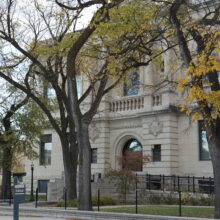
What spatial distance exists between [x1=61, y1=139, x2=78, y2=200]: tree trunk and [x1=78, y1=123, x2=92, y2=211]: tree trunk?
4.81 meters

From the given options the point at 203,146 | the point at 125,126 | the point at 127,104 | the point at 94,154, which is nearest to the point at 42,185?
the point at 94,154

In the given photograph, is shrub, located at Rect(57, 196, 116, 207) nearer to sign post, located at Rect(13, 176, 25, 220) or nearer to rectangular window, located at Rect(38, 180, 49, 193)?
sign post, located at Rect(13, 176, 25, 220)

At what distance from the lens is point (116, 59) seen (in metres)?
19.0

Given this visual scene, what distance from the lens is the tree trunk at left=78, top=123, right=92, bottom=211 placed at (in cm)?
1909

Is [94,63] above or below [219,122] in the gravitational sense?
above

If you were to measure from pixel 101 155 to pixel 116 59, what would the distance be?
1694cm

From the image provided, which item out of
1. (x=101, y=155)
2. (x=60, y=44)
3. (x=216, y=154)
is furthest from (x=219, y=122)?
(x=101, y=155)

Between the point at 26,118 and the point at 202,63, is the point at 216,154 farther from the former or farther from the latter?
the point at 26,118

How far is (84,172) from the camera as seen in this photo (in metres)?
19.3

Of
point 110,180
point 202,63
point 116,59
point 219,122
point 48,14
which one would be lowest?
point 110,180

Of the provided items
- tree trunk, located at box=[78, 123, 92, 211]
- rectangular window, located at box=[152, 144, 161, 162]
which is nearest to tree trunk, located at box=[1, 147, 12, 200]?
rectangular window, located at box=[152, 144, 161, 162]

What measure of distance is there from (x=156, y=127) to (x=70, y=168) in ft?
30.4

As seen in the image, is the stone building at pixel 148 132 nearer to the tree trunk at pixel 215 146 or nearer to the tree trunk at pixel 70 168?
the tree trunk at pixel 70 168

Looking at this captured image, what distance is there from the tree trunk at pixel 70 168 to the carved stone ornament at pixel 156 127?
8.47 meters
